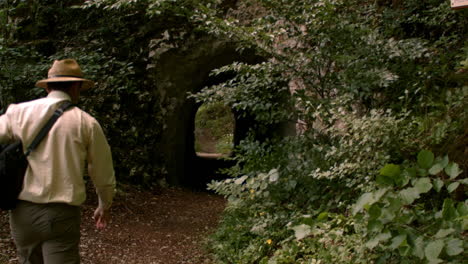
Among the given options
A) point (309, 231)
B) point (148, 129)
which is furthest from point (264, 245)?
point (148, 129)

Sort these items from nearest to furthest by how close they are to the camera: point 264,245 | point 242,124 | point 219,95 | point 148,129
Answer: point 264,245 < point 219,95 < point 148,129 < point 242,124

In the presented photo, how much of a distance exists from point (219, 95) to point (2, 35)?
3.48 m

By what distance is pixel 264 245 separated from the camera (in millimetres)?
4605

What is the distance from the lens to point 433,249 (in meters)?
2.66

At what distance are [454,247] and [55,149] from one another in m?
2.46

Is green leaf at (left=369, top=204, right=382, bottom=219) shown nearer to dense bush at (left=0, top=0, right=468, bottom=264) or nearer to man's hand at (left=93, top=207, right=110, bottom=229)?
dense bush at (left=0, top=0, right=468, bottom=264)

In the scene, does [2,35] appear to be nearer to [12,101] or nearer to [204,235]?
[12,101]

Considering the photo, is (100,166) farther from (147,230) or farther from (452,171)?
(147,230)

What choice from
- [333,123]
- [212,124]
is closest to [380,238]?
[333,123]

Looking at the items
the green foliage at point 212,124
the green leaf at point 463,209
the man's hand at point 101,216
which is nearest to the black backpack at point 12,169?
the man's hand at point 101,216

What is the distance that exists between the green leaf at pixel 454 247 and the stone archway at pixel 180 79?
7021 mm

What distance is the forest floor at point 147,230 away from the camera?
5438mm

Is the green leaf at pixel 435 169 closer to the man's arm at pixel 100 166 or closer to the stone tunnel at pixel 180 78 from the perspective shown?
the man's arm at pixel 100 166

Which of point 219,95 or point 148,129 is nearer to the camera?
point 219,95
